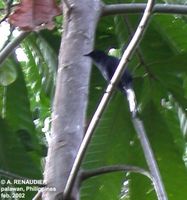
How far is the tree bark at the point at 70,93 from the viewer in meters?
0.85

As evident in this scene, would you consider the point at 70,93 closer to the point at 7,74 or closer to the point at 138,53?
the point at 7,74

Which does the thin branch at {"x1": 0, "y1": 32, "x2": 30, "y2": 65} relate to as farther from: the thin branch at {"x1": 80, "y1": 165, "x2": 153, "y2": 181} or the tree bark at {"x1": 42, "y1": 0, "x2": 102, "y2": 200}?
the thin branch at {"x1": 80, "y1": 165, "x2": 153, "y2": 181}

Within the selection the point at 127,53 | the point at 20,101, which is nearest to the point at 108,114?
the point at 20,101

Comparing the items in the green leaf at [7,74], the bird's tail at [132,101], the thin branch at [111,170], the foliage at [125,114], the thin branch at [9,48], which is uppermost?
the thin branch at [9,48]

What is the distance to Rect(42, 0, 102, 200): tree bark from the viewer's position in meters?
0.85

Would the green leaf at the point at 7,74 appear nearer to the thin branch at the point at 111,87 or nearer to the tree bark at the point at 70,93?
the tree bark at the point at 70,93

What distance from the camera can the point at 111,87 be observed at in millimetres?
741

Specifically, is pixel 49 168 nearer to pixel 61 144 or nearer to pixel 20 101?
pixel 61 144

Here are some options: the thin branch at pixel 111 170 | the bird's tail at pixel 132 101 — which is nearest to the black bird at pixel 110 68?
the bird's tail at pixel 132 101

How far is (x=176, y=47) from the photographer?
135cm

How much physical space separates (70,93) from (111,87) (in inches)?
7.7

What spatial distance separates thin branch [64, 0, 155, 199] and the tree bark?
34 millimetres

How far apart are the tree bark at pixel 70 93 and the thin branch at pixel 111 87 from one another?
34 mm

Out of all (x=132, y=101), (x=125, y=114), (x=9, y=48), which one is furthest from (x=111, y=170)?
(x=125, y=114)
